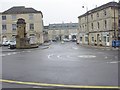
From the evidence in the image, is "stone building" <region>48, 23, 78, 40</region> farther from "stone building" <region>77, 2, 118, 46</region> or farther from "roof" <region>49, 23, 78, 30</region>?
"stone building" <region>77, 2, 118, 46</region>

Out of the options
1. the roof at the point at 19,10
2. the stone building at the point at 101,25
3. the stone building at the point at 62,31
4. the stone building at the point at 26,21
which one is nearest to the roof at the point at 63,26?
the stone building at the point at 62,31

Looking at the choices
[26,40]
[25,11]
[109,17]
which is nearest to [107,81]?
[26,40]

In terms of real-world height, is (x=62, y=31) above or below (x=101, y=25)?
below

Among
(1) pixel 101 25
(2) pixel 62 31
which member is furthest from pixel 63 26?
(1) pixel 101 25

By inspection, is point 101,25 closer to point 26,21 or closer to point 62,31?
point 26,21

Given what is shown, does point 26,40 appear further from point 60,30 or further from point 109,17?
point 60,30

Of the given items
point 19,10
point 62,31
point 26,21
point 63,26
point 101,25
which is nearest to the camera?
point 101,25

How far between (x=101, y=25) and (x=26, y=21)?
28482 millimetres

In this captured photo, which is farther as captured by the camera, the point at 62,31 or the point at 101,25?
the point at 62,31

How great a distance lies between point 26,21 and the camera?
8238 cm

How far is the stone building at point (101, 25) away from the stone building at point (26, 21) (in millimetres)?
13210

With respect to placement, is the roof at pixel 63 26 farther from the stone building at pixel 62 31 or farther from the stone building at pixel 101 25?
the stone building at pixel 101 25

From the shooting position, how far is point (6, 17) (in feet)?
275

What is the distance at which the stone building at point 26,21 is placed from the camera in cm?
8160
